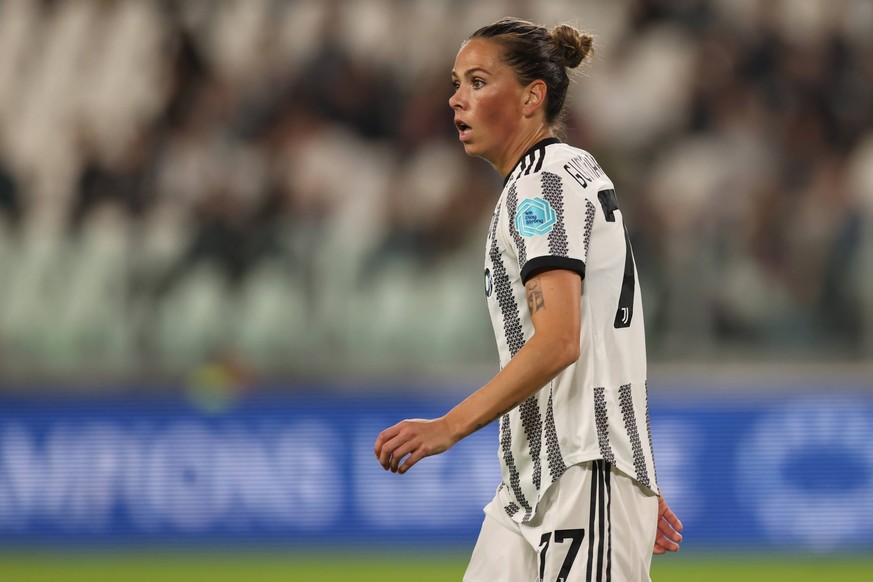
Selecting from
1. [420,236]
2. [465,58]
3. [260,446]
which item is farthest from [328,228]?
[465,58]

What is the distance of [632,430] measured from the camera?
3553 mm

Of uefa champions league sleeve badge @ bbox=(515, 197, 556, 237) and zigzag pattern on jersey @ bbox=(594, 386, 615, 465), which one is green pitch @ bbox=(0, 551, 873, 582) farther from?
uefa champions league sleeve badge @ bbox=(515, 197, 556, 237)

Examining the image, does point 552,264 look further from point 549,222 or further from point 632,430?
point 632,430

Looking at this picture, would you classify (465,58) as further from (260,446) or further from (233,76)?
(233,76)

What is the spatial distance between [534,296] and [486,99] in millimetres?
637

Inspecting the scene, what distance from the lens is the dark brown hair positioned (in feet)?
12.2

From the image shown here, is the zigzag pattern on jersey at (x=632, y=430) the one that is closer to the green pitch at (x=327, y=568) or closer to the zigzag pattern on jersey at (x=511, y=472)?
the zigzag pattern on jersey at (x=511, y=472)

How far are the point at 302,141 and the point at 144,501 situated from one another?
9.16 feet

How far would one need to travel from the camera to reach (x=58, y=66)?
422 inches

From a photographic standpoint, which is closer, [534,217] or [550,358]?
[550,358]

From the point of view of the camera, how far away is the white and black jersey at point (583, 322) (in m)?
3.46

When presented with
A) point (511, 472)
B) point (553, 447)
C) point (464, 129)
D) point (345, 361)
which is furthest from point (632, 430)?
point (345, 361)

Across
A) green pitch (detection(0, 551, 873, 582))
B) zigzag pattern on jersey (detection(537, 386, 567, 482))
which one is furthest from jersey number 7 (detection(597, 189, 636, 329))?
green pitch (detection(0, 551, 873, 582))

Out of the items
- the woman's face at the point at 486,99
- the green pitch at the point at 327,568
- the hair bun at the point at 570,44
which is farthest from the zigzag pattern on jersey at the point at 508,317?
the green pitch at the point at 327,568
